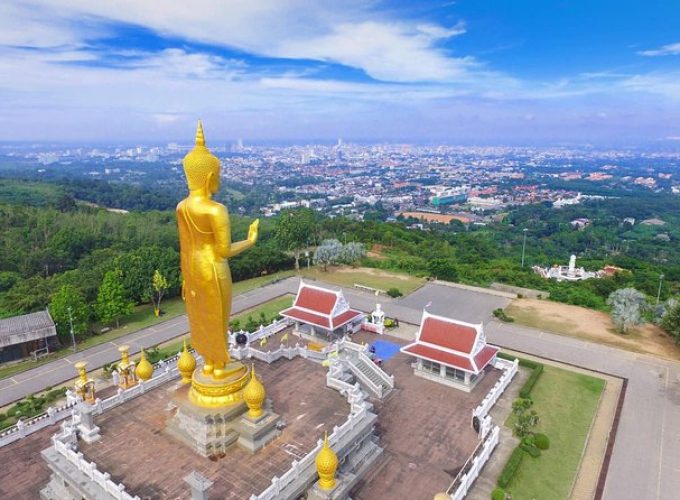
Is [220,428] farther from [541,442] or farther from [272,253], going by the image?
[272,253]

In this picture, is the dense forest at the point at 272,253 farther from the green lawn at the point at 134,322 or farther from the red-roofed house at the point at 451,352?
the red-roofed house at the point at 451,352

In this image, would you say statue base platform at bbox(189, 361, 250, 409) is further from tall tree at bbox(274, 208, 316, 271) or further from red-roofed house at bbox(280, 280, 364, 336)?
tall tree at bbox(274, 208, 316, 271)

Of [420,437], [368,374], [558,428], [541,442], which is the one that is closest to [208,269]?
[368,374]

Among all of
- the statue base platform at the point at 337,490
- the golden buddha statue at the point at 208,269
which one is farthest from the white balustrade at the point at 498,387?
the golden buddha statue at the point at 208,269

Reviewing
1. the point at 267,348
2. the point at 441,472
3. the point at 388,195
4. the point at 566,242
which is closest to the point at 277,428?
the point at 441,472

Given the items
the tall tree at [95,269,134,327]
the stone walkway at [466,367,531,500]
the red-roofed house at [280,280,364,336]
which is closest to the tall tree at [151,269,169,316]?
the tall tree at [95,269,134,327]

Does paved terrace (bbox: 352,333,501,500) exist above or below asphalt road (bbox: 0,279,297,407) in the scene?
above
